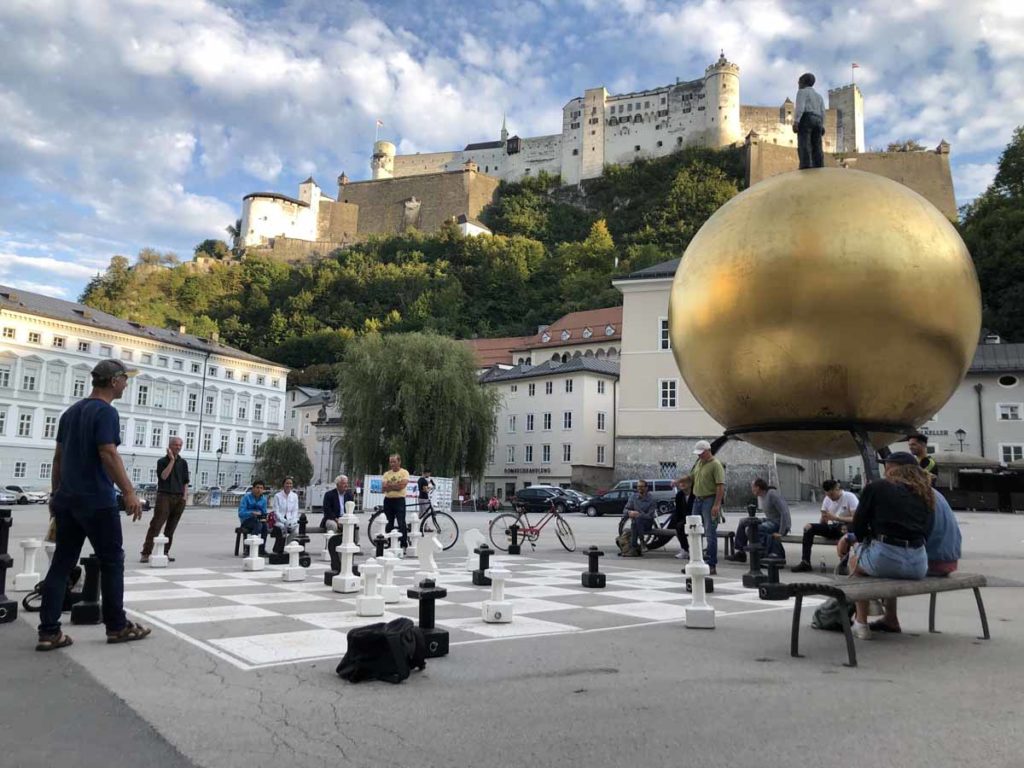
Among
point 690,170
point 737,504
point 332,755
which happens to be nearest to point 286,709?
point 332,755

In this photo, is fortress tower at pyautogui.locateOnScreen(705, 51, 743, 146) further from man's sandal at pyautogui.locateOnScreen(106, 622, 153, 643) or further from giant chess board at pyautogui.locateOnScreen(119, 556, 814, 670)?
man's sandal at pyautogui.locateOnScreen(106, 622, 153, 643)

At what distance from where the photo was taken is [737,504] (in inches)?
1593

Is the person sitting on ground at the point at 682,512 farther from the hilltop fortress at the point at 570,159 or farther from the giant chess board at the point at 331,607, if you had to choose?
the hilltop fortress at the point at 570,159

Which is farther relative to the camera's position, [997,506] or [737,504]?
[737,504]

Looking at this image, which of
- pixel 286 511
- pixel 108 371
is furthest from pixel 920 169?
pixel 108 371

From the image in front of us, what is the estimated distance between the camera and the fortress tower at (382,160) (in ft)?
443

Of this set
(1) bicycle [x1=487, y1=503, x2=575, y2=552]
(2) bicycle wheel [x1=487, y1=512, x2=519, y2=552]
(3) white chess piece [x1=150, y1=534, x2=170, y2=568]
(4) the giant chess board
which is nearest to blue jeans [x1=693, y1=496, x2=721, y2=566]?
(4) the giant chess board

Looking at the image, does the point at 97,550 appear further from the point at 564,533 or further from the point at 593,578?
the point at 564,533

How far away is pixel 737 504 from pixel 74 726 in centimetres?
3987

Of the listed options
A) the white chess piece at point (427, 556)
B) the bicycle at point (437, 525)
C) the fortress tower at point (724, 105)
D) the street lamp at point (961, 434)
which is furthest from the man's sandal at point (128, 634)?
the fortress tower at point (724, 105)

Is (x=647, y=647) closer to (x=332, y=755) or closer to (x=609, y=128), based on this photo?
(x=332, y=755)

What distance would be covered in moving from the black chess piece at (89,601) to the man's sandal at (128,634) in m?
0.86

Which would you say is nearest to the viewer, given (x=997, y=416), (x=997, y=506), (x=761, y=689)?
(x=761, y=689)

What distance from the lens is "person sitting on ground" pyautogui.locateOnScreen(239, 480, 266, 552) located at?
12.9m
